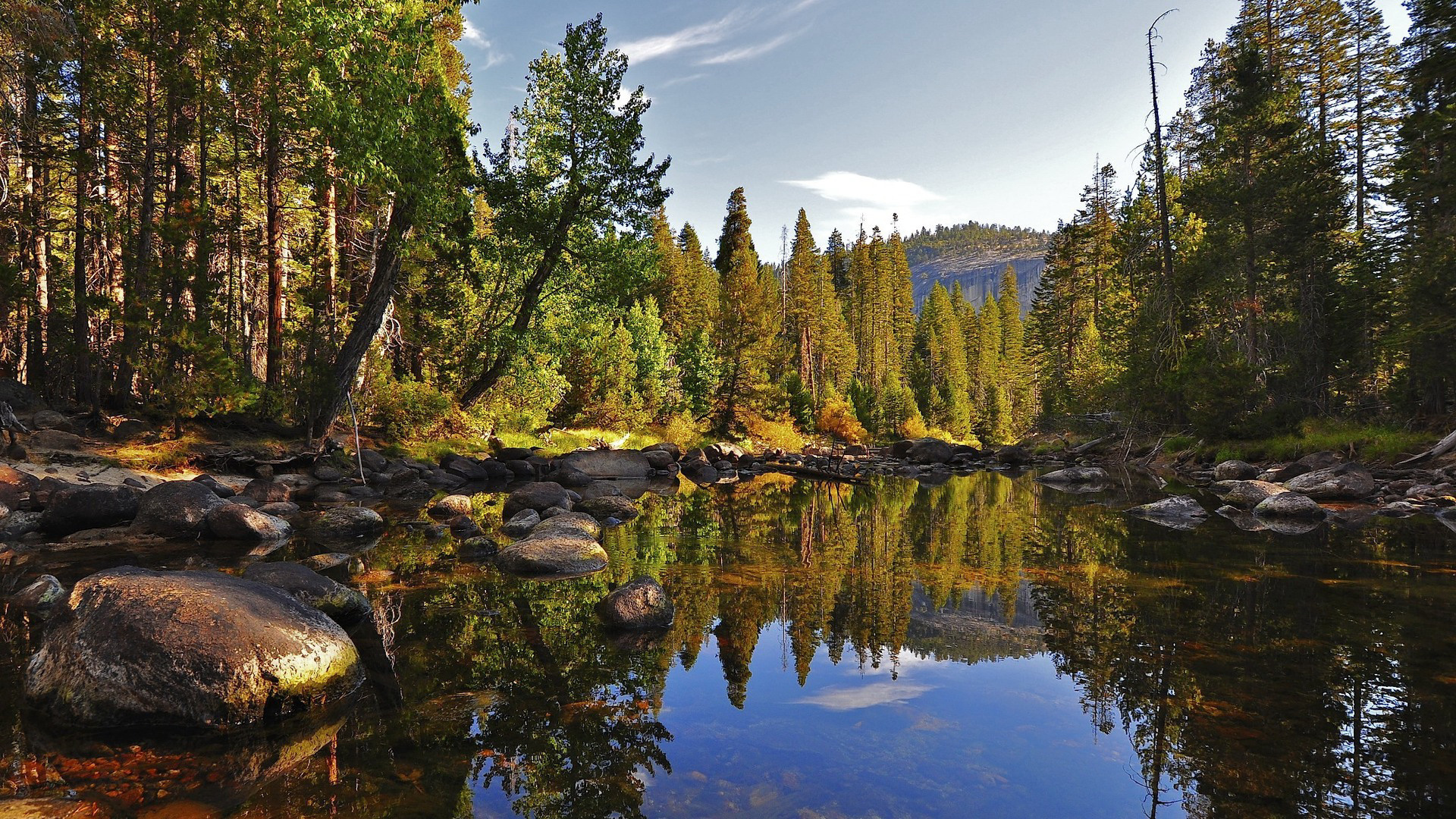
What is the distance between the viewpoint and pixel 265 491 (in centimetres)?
1394

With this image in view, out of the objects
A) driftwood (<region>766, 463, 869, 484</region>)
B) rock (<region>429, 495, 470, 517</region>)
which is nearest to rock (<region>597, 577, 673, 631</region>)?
rock (<region>429, 495, 470, 517</region>)

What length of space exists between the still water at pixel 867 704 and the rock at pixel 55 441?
27.6 ft

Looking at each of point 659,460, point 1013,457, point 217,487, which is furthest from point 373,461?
point 1013,457

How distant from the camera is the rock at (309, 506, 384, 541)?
440 inches

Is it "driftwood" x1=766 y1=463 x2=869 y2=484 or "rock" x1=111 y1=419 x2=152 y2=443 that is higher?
"rock" x1=111 y1=419 x2=152 y2=443

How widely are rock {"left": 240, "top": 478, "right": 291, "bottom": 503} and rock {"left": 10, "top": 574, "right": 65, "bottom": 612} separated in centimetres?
687

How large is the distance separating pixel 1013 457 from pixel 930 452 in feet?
14.9

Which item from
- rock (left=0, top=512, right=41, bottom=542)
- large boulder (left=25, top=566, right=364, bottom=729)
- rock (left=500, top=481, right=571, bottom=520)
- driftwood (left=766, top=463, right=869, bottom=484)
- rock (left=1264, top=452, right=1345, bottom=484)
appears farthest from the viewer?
driftwood (left=766, top=463, right=869, bottom=484)

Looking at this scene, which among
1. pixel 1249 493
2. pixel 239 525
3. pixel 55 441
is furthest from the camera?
pixel 1249 493

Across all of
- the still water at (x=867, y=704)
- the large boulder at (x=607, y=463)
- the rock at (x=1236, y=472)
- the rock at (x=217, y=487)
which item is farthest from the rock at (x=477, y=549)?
the rock at (x=1236, y=472)

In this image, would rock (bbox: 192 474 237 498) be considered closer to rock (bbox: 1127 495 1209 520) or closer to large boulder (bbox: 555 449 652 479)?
large boulder (bbox: 555 449 652 479)

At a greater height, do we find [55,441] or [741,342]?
[741,342]

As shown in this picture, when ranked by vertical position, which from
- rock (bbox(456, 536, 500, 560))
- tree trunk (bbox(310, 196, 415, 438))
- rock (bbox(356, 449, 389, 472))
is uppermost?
tree trunk (bbox(310, 196, 415, 438))

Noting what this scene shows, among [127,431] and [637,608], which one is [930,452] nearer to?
[637,608]
